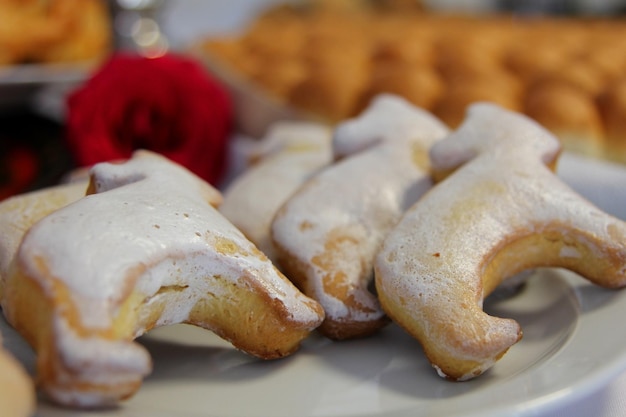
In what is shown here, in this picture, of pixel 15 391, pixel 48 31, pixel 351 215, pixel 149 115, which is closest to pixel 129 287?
pixel 15 391

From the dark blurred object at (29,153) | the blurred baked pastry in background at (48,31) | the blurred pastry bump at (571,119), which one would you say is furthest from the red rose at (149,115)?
the blurred pastry bump at (571,119)

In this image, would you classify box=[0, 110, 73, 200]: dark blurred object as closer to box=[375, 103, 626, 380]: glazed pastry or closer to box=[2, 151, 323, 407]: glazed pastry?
box=[2, 151, 323, 407]: glazed pastry

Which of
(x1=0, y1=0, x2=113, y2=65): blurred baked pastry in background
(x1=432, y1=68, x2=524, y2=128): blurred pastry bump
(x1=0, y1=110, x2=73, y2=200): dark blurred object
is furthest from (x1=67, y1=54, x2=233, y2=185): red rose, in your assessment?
(x1=432, y1=68, x2=524, y2=128): blurred pastry bump

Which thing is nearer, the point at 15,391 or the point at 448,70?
the point at 15,391

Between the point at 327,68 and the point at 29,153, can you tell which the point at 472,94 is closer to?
the point at 327,68

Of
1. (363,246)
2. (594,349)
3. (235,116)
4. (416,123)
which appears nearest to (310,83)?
(235,116)
